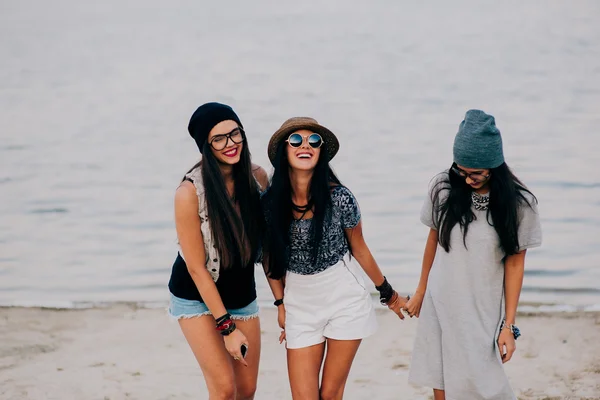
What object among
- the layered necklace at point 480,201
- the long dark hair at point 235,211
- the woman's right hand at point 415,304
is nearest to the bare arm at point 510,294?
the layered necklace at point 480,201

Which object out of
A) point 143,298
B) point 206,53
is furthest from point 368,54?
point 143,298

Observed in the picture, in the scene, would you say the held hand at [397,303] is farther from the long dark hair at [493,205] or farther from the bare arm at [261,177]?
the bare arm at [261,177]

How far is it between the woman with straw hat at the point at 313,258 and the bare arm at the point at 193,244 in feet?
0.95

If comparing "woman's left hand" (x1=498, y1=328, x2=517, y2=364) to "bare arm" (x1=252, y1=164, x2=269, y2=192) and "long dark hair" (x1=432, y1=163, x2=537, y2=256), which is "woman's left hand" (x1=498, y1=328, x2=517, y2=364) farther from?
"bare arm" (x1=252, y1=164, x2=269, y2=192)

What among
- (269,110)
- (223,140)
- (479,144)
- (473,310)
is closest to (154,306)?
(223,140)

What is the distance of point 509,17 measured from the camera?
22219 mm

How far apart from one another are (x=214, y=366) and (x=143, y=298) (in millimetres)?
4074

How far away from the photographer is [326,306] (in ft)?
11.6

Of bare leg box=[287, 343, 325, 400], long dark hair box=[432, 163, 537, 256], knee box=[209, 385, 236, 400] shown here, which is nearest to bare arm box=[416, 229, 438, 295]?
long dark hair box=[432, 163, 537, 256]

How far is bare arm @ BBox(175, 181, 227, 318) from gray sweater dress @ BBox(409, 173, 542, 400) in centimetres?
95

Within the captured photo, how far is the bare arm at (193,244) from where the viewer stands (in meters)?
3.35

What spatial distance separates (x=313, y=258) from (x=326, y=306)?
0.75 ft

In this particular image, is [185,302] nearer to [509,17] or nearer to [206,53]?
[206,53]

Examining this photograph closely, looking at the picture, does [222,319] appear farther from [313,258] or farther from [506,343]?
[506,343]
